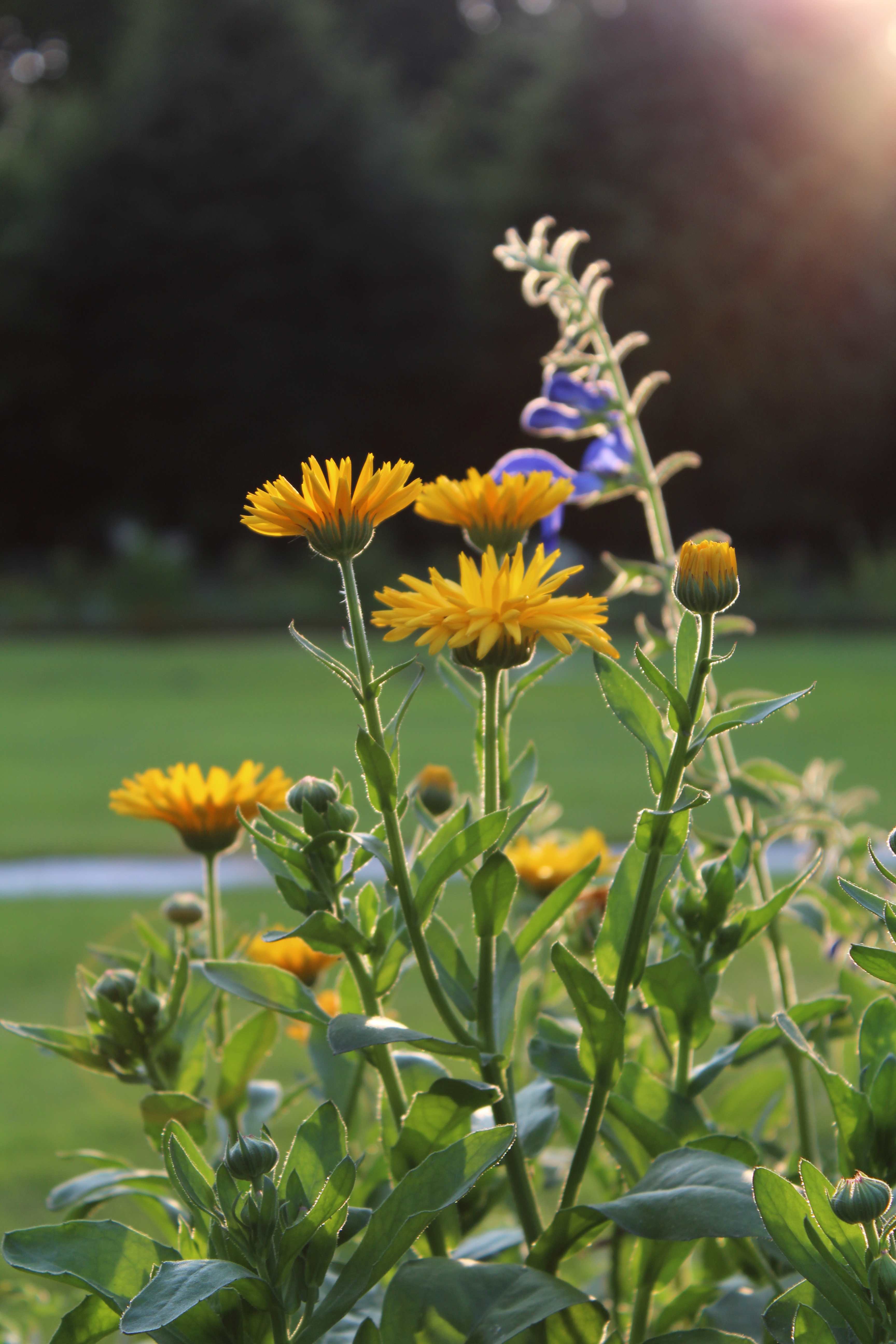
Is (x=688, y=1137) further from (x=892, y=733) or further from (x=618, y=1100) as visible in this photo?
(x=892, y=733)

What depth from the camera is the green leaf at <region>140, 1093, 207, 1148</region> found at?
0.65m

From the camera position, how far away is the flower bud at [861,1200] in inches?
17.1

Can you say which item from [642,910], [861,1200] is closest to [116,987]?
[642,910]

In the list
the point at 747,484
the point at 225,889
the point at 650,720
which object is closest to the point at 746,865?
the point at 650,720

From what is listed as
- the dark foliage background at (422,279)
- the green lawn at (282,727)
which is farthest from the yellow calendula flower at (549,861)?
the dark foliage background at (422,279)

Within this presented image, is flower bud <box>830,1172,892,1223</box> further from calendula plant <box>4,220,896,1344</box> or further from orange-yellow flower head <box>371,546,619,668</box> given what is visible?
orange-yellow flower head <box>371,546,619,668</box>

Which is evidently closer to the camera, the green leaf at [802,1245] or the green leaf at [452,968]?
the green leaf at [802,1245]

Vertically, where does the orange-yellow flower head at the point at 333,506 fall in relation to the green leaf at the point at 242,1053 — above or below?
above

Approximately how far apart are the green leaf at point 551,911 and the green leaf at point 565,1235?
0.12 m

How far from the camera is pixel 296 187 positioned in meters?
11.2

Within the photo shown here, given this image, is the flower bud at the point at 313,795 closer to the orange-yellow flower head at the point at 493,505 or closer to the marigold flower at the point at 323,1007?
the orange-yellow flower head at the point at 493,505

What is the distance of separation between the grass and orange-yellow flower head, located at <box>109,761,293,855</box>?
0.39 m

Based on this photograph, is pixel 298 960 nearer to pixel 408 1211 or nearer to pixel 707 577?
pixel 408 1211

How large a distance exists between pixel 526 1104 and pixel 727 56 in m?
12.3
